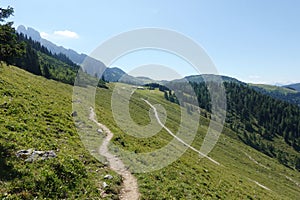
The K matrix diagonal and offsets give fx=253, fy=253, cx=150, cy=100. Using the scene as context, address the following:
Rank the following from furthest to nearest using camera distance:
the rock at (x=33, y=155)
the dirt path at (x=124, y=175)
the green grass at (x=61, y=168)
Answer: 1. the dirt path at (x=124, y=175)
2. the rock at (x=33, y=155)
3. the green grass at (x=61, y=168)

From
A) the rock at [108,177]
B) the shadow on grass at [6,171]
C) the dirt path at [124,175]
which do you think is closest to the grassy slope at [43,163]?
the shadow on grass at [6,171]

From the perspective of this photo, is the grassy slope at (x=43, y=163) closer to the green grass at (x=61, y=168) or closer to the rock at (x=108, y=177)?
the green grass at (x=61, y=168)

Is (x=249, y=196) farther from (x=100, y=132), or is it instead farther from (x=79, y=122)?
(x=79, y=122)

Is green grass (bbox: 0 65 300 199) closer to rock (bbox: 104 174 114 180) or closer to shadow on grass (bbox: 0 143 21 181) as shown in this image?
shadow on grass (bbox: 0 143 21 181)

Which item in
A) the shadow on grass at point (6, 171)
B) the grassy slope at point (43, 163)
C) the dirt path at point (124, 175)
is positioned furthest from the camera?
the dirt path at point (124, 175)

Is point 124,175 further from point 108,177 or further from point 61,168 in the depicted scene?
point 61,168

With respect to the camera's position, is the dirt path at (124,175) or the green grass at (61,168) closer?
the green grass at (61,168)

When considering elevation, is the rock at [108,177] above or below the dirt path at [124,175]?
above

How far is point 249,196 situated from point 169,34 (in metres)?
19.9

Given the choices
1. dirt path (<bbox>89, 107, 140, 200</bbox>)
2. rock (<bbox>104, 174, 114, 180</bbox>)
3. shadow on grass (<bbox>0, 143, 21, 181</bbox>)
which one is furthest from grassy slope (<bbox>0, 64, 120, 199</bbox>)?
dirt path (<bbox>89, 107, 140, 200</bbox>)

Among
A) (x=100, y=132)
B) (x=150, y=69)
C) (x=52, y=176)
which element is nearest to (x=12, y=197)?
(x=52, y=176)

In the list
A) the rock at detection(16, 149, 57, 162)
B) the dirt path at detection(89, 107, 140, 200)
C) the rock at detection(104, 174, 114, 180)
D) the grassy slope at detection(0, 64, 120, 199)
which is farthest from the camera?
the rock at detection(104, 174, 114, 180)

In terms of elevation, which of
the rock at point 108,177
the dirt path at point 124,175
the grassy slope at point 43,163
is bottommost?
the dirt path at point 124,175

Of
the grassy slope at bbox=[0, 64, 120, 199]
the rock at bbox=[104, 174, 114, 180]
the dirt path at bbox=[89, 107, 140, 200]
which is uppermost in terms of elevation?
the grassy slope at bbox=[0, 64, 120, 199]
